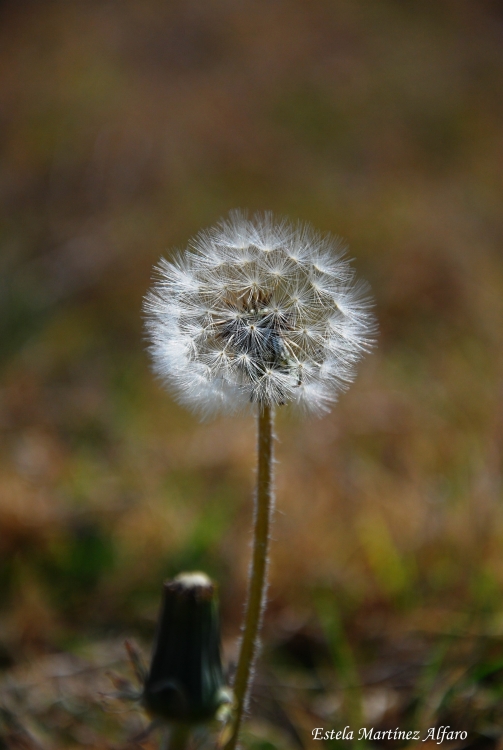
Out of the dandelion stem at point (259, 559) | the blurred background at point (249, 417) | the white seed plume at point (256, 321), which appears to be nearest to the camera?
the dandelion stem at point (259, 559)

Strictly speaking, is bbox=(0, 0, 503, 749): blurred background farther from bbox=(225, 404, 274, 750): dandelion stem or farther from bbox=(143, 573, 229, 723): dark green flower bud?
bbox=(225, 404, 274, 750): dandelion stem

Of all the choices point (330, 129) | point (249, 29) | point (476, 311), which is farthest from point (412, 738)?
point (249, 29)

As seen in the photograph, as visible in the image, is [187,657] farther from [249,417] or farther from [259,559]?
[249,417]

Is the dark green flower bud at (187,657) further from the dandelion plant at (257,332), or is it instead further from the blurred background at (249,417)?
the blurred background at (249,417)

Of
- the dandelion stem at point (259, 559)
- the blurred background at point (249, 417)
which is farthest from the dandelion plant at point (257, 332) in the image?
the blurred background at point (249, 417)

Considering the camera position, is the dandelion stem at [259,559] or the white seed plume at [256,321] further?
the white seed plume at [256,321]

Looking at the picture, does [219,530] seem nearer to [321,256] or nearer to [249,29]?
[321,256]

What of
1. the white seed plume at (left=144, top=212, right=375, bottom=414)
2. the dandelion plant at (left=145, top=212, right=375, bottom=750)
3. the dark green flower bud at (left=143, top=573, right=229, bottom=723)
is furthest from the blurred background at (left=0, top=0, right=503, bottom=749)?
the white seed plume at (left=144, top=212, right=375, bottom=414)
